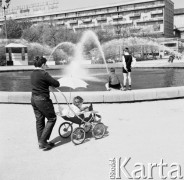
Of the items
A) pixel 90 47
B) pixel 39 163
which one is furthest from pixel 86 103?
pixel 90 47

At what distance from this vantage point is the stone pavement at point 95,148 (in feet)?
14.6

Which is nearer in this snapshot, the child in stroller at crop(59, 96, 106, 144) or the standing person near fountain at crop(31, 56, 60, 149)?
the standing person near fountain at crop(31, 56, 60, 149)

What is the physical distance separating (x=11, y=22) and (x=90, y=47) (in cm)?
2669

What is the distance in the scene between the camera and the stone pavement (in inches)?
175

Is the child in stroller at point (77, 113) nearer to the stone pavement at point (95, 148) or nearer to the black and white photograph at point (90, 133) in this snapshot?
the black and white photograph at point (90, 133)

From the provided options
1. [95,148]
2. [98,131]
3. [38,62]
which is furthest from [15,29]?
[95,148]

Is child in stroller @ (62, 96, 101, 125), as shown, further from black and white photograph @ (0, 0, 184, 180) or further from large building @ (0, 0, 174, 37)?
large building @ (0, 0, 174, 37)

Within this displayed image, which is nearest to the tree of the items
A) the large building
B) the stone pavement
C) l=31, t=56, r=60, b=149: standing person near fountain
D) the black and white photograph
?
the large building

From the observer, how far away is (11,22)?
81.9 meters

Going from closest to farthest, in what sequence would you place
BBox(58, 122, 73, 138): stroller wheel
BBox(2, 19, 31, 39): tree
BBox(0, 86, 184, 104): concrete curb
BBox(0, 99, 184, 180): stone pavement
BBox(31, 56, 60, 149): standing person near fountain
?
BBox(0, 99, 184, 180): stone pavement, BBox(31, 56, 60, 149): standing person near fountain, BBox(58, 122, 73, 138): stroller wheel, BBox(0, 86, 184, 104): concrete curb, BBox(2, 19, 31, 39): tree

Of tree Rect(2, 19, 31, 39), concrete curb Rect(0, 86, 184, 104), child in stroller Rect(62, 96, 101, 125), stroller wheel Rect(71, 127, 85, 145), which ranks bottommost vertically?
stroller wheel Rect(71, 127, 85, 145)

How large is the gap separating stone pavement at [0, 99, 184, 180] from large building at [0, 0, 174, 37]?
268ft

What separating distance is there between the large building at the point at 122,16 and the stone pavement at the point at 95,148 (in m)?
81.8

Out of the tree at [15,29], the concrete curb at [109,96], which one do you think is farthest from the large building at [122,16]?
the concrete curb at [109,96]
